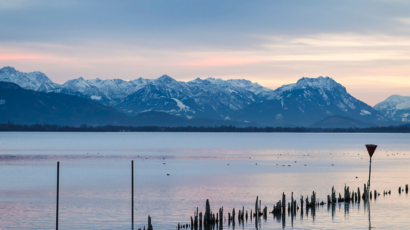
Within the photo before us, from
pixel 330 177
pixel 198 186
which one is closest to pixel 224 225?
pixel 198 186

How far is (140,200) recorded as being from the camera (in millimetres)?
51875

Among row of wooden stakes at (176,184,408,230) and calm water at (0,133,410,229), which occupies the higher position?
row of wooden stakes at (176,184,408,230)

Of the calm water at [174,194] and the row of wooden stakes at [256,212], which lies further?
the calm water at [174,194]

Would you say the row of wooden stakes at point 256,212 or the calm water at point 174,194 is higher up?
the row of wooden stakes at point 256,212

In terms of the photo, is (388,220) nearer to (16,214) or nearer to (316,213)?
(316,213)

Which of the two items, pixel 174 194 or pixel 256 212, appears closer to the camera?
pixel 256 212

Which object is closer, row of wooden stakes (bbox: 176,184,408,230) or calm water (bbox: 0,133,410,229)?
row of wooden stakes (bbox: 176,184,408,230)

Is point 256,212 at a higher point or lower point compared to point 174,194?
higher

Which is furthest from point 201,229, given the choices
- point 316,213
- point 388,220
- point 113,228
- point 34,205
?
point 34,205

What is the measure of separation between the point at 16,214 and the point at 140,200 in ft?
41.7

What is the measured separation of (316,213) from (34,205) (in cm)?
2549

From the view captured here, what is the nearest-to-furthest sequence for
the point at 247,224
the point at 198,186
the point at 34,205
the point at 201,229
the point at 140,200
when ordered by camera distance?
the point at 201,229 → the point at 247,224 → the point at 34,205 → the point at 140,200 → the point at 198,186

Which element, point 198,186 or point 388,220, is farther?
point 198,186

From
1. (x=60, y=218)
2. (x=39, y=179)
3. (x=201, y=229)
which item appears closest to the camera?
(x=201, y=229)
